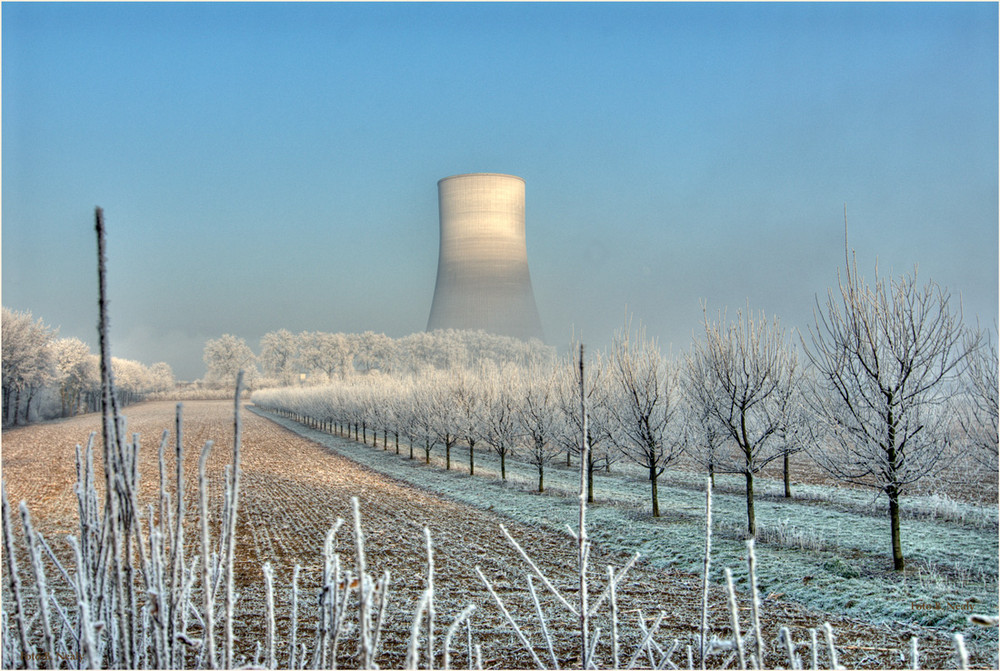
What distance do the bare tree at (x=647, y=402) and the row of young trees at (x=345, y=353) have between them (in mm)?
31982

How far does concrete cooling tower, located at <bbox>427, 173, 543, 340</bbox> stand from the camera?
1588 inches

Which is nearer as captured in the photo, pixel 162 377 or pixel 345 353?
pixel 345 353

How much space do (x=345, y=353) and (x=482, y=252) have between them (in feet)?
69.1

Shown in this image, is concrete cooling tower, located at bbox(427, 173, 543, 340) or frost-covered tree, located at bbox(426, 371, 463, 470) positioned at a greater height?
concrete cooling tower, located at bbox(427, 173, 543, 340)

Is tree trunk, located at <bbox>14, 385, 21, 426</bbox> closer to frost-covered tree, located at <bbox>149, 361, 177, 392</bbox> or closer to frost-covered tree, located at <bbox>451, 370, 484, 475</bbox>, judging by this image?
frost-covered tree, located at <bbox>451, 370, 484, 475</bbox>

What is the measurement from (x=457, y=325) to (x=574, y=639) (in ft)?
129

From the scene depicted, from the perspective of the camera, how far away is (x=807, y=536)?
28.1 ft

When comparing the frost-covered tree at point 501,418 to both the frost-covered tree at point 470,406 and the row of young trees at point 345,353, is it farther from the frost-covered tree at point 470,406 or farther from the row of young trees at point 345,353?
the row of young trees at point 345,353

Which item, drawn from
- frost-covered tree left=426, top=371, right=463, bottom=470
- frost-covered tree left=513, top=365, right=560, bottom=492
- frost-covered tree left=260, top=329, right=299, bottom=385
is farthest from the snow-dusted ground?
frost-covered tree left=260, top=329, right=299, bottom=385

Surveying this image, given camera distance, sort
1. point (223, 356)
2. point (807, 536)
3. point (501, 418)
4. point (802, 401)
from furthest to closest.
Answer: point (223, 356)
point (501, 418)
point (802, 401)
point (807, 536)

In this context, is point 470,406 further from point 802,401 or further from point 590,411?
point 802,401

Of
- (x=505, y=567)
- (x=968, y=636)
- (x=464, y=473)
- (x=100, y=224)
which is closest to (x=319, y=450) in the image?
(x=464, y=473)

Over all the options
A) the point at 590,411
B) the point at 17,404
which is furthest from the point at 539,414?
the point at 17,404

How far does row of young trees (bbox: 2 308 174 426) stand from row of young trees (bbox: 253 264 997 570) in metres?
17.4
